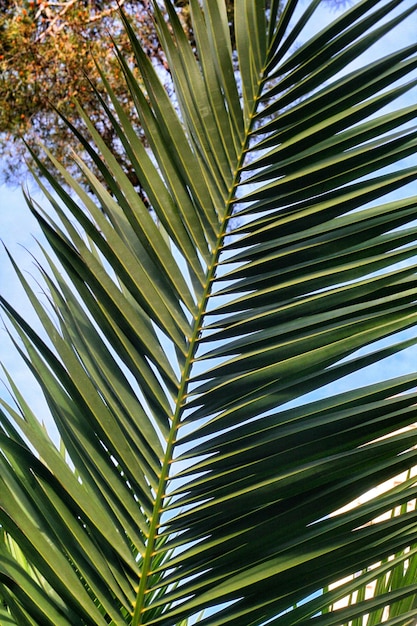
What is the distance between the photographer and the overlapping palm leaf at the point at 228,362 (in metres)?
0.63

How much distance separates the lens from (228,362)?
0.74 meters

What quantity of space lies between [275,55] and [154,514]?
2.02 feet

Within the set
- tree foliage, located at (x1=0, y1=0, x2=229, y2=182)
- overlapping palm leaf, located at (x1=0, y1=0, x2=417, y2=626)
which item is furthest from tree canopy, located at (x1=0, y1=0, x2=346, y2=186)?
overlapping palm leaf, located at (x1=0, y1=0, x2=417, y2=626)

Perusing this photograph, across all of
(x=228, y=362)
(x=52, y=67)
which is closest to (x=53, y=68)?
(x=52, y=67)

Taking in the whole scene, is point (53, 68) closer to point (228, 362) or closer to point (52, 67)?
point (52, 67)

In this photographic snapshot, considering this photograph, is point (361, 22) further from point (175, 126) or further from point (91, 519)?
point (91, 519)

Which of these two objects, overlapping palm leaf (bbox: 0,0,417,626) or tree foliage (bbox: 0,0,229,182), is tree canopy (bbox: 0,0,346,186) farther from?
overlapping palm leaf (bbox: 0,0,417,626)

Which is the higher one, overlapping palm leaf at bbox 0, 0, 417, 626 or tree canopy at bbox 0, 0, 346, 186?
tree canopy at bbox 0, 0, 346, 186

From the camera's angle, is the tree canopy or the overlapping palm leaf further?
the tree canopy

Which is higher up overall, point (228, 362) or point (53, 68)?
point (53, 68)

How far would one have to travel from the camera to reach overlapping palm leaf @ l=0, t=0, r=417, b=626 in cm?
63

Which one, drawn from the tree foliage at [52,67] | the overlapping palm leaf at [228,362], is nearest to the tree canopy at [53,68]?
the tree foliage at [52,67]

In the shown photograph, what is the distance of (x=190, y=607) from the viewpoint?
0.65 metres

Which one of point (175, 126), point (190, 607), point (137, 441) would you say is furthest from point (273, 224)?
point (190, 607)
